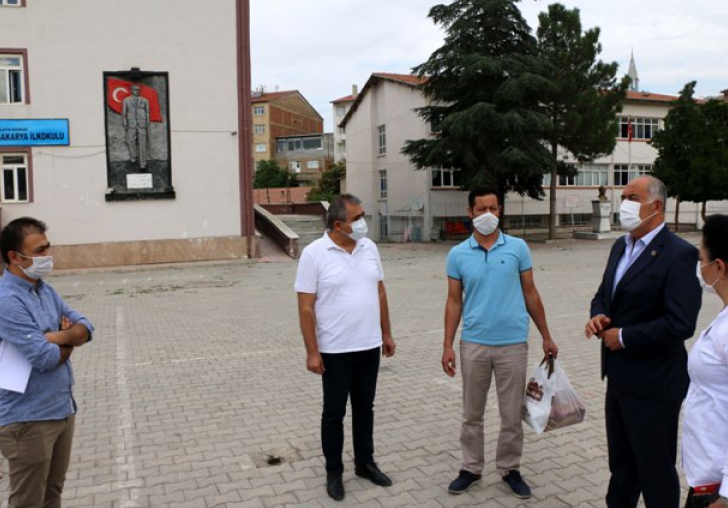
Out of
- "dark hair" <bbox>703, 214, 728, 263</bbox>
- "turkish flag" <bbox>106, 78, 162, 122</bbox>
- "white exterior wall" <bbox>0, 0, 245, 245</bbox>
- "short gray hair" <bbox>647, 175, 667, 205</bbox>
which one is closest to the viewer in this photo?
"dark hair" <bbox>703, 214, 728, 263</bbox>

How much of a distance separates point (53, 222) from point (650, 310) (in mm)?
20909

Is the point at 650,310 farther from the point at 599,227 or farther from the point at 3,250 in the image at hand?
the point at 599,227

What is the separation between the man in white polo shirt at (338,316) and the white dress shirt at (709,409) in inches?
78.7

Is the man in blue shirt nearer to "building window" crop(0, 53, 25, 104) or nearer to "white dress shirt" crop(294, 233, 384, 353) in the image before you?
"white dress shirt" crop(294, 233, 384, 353)

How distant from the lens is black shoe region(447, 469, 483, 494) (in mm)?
3971

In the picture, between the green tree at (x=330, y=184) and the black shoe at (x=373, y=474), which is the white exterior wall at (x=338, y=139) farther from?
the black shoe at (x=373, y=474)

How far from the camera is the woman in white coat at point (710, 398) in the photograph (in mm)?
2328

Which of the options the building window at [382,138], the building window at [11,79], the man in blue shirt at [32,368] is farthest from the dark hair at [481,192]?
the building window at [382,138]

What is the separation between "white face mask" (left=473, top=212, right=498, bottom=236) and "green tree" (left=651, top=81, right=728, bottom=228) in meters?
29.6

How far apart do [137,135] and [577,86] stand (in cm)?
1822

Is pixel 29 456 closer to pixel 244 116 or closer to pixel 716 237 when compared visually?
pixel 716 237

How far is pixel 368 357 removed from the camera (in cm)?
406

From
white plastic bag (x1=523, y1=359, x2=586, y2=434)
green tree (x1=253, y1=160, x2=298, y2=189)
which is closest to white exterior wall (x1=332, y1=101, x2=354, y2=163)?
green tree (x1=253, y1=160, x2=298, y2=189)

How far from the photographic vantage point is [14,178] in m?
20.5
